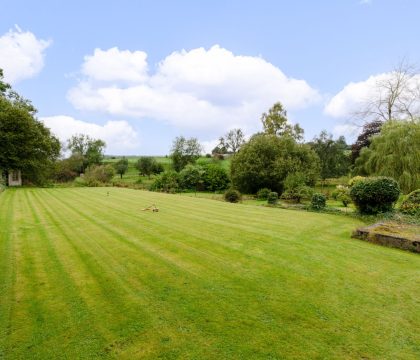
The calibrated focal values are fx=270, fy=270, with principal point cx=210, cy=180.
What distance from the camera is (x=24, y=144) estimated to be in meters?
30.5

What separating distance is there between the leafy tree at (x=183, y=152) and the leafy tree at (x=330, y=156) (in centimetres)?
2215

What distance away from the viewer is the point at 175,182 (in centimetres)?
3131

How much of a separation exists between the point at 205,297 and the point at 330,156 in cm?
3327

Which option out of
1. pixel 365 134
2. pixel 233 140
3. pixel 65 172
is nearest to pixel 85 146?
pixel 65 172

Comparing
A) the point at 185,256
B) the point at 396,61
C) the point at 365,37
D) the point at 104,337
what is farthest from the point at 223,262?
the point at 396,61

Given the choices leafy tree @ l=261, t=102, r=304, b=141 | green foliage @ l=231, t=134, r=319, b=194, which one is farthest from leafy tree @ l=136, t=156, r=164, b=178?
green foliage @ l=231, t=134, r=319, b=194

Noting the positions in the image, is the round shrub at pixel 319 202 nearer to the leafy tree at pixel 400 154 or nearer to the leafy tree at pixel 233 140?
the leafy tree at pixel 400 154

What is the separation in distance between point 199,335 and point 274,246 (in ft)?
13.1

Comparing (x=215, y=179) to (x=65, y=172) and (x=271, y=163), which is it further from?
(x=65, y=172)

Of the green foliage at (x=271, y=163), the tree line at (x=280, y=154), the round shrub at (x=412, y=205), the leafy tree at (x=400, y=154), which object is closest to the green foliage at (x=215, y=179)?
the tree line at (x=280, y=154)

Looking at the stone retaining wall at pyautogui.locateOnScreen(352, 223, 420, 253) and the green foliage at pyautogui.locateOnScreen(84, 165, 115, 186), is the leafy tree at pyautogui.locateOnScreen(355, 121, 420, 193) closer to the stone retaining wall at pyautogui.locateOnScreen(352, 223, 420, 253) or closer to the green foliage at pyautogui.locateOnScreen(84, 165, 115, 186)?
the stone retaining wall at pyautogui.locateOnScreen(352, 223, 420, 253)

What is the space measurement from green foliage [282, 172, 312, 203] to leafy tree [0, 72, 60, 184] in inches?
1114

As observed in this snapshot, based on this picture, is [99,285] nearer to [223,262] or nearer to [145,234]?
[223,262]

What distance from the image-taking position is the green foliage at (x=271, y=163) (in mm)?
22719
